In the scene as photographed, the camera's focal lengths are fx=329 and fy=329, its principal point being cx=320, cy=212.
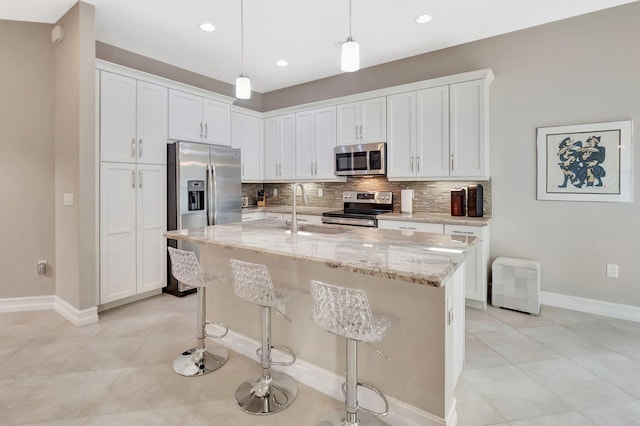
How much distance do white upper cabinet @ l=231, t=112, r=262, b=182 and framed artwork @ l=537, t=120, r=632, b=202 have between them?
3.87 metres

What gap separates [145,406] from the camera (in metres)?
1.95

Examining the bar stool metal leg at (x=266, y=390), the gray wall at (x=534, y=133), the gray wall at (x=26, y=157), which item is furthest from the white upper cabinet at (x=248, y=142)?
the bar stool metal leg at (x=266, y=390)

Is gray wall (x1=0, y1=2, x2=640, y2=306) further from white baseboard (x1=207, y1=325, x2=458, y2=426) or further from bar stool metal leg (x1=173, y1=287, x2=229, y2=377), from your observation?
white baseboard (x1=207, y1=325, x2=458, y2=426)

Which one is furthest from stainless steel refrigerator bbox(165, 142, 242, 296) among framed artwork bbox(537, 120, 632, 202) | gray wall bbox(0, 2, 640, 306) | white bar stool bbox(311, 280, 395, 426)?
framed artwork bbox(537, 120, 632, 202)

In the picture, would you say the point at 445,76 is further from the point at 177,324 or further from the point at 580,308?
the point at 177,324

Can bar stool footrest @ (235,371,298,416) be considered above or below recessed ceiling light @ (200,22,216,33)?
below

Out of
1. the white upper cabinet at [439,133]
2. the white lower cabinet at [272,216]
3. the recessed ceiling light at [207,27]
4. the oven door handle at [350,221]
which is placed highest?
the recessed ceiling light at [207,27]

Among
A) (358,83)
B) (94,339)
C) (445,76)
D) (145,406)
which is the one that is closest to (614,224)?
(445,76)

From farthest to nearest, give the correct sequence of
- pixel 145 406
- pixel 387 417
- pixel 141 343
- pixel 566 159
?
pixel 566 159 < pixel 141 343 < pixel 145 406 < pixel 387 417

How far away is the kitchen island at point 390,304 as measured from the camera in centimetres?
158

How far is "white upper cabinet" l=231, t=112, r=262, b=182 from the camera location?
5.00 meters

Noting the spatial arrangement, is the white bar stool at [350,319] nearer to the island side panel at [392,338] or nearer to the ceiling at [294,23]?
the island side panel at [392,338]

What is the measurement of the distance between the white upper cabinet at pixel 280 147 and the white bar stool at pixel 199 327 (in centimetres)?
302

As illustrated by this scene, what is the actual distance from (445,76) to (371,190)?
170 cm
